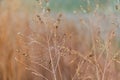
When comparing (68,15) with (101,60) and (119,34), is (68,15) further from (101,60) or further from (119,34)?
(119,34)

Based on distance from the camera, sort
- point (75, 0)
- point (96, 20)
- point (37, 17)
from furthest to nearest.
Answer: point (75, 0) < point (96, 20) < point (37, 17)

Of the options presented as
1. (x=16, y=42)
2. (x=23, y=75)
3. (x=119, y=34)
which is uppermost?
(x=119, y=34)

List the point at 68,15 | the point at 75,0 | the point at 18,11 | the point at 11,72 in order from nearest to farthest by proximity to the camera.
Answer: the point at 11,72, the point at 18,11, the point at 68,15, the point at 75,0

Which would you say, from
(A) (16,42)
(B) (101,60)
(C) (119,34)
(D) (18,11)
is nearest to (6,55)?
(A) (16,42)

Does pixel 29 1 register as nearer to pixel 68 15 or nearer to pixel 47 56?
pixel 68 15

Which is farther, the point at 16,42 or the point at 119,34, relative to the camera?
the point at 16,42

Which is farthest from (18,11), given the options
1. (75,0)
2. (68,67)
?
(75,0)

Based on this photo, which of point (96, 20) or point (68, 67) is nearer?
point (96, 20)

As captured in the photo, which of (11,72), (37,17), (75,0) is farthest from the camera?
(75,0)

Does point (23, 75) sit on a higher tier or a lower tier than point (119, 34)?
lower
